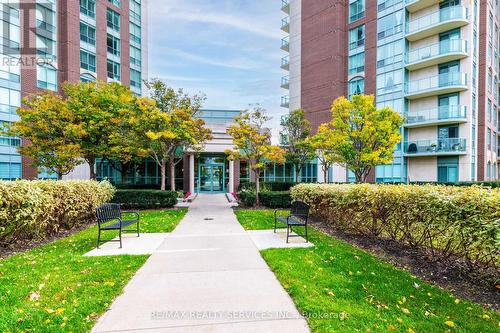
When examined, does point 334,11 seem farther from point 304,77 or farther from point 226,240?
point 226,240

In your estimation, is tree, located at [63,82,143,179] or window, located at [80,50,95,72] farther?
window, located at [80,50,95,72]

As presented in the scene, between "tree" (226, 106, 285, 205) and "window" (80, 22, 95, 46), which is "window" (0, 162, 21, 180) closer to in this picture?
"window" (80, 22, 95, 46)

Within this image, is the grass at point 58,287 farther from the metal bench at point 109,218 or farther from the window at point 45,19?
the window at point 45,19

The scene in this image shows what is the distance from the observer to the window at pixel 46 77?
85.9 ft

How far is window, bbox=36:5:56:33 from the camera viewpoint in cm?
2652

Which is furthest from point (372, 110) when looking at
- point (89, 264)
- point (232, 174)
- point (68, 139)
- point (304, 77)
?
point (304, 77)

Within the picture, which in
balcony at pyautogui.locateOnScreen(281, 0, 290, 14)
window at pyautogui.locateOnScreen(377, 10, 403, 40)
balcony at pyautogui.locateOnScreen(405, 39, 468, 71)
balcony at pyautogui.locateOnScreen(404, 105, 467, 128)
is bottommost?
balcony at pyautogui.locateOnScreen(404, 105, 467, 128)

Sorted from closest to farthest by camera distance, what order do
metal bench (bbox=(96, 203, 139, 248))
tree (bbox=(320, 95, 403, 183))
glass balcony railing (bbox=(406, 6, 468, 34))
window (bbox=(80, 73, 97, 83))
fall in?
1. metal bench (bbox=(96, 203, 139, 248))
2. tree (bbox=(320, 95, 403, 183))
3. glass balcony railing (bbox=(406, 6, 468, 34))
4. window (bbox=(80, 73, 97, 83))

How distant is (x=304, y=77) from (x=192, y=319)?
3444 centimetres

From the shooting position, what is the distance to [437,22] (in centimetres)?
2484

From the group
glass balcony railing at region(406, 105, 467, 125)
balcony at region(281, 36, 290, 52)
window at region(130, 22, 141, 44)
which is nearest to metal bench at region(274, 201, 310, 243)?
glass balcony railing at region(406, 105, 467, 125)

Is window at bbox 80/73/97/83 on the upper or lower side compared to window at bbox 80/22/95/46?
lower

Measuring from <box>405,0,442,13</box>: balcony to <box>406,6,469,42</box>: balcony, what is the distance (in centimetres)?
114

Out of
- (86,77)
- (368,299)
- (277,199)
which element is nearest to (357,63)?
(277,199)
